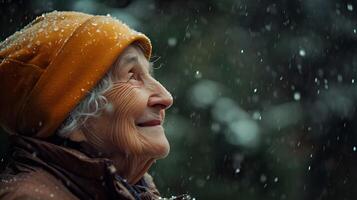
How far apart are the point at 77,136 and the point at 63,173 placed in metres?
0.18

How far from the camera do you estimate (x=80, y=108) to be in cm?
253

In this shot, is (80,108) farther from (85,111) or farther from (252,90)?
(252,90)

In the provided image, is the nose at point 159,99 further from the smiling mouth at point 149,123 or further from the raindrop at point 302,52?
the raindrop at point 302,52

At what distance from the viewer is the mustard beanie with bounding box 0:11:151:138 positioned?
247cm

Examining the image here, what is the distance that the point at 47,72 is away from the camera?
2488 millimetres

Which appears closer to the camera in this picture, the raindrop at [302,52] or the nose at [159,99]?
the nose at [159,99]

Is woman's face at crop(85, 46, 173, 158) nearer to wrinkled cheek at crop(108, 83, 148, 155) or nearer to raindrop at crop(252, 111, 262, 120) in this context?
wrinkled cheek at crop(108, 83, 148, 155)

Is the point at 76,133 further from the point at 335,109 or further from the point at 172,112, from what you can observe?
the point at 335,109

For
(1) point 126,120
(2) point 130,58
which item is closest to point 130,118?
(1) point 126,120

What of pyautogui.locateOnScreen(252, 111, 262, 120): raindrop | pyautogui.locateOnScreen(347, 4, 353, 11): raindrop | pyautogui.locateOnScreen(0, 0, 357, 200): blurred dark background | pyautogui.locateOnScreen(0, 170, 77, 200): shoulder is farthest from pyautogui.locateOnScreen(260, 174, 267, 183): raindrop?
pyautogui.locateOnScreen(0, 170, 77, 200): shoulder

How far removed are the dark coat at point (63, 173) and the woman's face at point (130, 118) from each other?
0.13 metres

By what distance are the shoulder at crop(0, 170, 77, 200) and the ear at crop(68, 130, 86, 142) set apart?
189mm

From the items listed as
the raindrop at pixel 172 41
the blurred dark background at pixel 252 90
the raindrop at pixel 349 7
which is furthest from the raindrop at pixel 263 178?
the raindrop at pixel 349 7

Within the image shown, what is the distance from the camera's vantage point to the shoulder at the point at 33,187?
2.27 m
